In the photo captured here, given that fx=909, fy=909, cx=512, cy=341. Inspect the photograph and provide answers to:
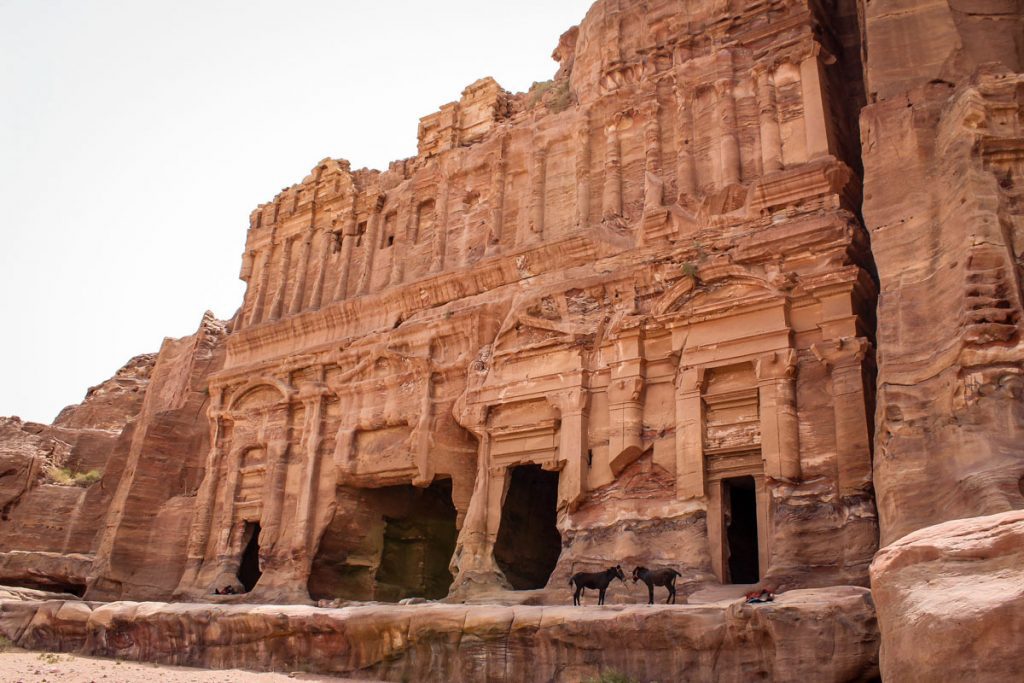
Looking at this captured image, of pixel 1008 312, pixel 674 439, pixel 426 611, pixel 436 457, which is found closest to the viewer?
pixel 1008 312

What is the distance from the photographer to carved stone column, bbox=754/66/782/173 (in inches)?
596

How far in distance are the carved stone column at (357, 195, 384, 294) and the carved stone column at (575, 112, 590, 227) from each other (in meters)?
5.91

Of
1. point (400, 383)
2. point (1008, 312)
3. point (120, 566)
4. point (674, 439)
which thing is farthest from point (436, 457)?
point (1008, 312)

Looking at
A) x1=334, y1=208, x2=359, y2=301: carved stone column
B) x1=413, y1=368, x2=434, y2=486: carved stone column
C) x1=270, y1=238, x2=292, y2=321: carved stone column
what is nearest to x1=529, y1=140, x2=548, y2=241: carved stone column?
x1=413, y1=368, x2=434, y2=486: carved stone column

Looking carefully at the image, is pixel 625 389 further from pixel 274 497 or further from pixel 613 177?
pixel 274 497

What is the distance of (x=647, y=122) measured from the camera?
685 inches

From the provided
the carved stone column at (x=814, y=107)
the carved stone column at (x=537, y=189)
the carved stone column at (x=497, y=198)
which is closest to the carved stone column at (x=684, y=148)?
the carved stone column at (x=814, y=107)

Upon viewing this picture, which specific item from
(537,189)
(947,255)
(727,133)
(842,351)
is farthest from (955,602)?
(537,189)

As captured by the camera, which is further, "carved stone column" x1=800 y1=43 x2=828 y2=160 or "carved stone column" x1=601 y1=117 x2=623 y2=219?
"carved stone column" x1=601 y1=117 x2=623 y2=219

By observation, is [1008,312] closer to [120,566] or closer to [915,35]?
[915,35]

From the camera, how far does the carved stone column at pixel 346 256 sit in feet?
70.8

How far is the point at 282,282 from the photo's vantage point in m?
23.2

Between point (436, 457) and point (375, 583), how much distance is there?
3.63 metres

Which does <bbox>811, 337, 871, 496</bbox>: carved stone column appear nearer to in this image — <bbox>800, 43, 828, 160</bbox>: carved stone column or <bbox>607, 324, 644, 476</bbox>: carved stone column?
<bbox>607, 324, 644, 476</bbox>: carved stone column
